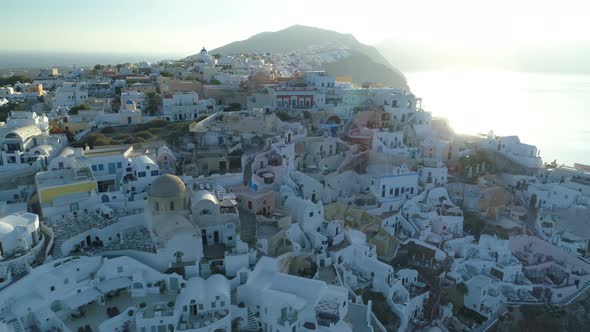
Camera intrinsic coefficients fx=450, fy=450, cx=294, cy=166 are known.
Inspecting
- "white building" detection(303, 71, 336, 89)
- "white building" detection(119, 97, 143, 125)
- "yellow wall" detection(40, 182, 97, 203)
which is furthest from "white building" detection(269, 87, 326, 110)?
"yellow wall" detection(40, 182, 97, 203)

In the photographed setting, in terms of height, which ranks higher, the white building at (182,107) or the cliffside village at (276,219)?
the white building at (182,107)

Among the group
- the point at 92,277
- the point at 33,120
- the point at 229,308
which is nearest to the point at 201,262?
the point at 229,308

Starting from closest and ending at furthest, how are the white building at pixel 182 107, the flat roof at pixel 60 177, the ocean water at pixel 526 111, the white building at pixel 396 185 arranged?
the flat roof at pixel 60 177
the white building at pixel 396 185
the white building at pixel 182 107
the ocean water at pixel 526 111

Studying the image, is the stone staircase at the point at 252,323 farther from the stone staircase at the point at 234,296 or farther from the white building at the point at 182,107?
the white building at the point at 182,107

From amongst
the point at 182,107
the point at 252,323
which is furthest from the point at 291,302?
the point at 182,107

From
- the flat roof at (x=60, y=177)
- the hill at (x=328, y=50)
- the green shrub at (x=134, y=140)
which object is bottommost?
the flat roof at (x=60, y=177)

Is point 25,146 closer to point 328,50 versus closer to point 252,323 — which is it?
point 252,323

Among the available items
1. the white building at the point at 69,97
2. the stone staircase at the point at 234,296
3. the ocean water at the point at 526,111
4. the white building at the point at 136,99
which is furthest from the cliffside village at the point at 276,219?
the ocean water at the point at 526,111

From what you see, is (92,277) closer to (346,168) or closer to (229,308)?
(229,308)
